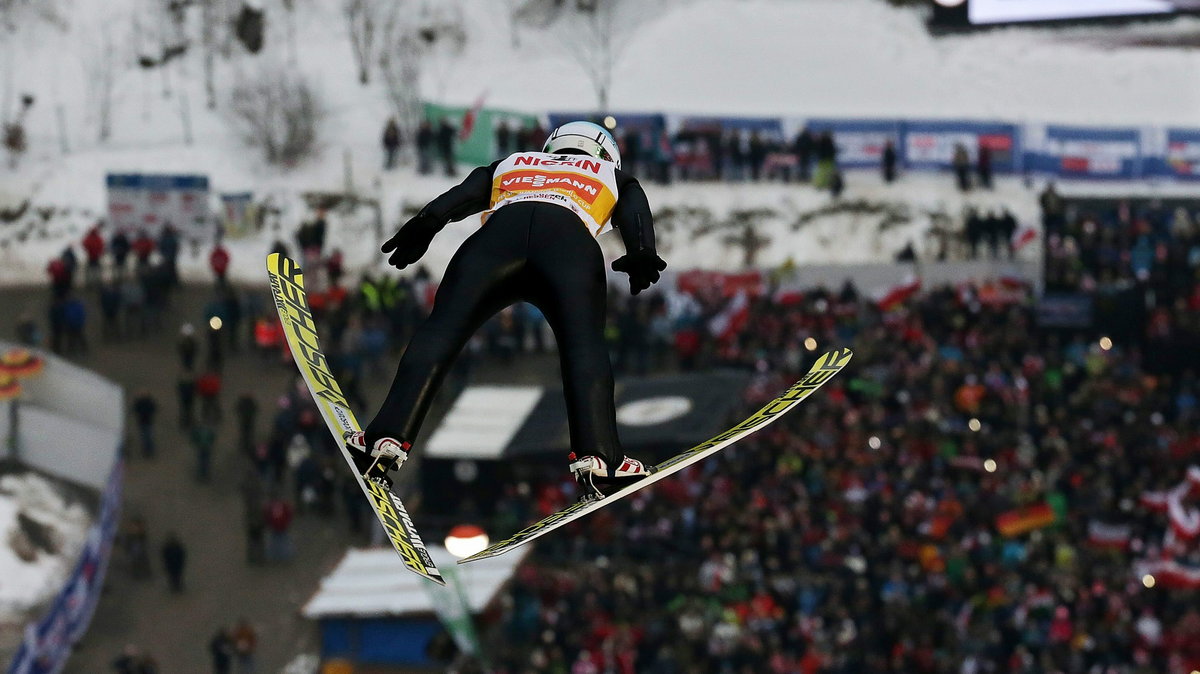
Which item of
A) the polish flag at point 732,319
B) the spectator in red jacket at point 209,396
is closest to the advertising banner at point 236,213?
the spectator in red jacket at point 209,396

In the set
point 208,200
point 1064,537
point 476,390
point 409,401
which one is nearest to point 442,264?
point 208,200

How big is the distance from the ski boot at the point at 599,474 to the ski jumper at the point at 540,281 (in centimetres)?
5

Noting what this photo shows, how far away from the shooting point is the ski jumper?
28.2 feet

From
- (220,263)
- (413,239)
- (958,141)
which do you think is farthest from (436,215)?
(958,141)

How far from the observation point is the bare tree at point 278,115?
39.9 meters

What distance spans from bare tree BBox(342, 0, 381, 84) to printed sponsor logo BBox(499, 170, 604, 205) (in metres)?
34.8

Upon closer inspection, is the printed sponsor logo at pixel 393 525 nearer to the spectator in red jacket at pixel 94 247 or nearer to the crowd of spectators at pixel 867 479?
the crowd of spectators at pixel 867 479

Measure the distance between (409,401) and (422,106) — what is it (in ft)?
111

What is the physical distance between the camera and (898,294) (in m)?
27.6

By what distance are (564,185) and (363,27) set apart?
35896 mm

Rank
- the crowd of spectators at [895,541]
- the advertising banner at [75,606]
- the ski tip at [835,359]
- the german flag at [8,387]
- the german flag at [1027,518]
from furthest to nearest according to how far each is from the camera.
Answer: the german flag at [8,387] → the german flag at [1027,518] → the advertising banner at [75,606] → the crowd of spectators at [895,541] → the ski tip at [835,359]

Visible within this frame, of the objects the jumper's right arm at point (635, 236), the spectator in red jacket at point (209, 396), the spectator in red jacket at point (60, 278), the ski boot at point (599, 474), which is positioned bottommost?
the spectator in red jacket at point (209, 396)

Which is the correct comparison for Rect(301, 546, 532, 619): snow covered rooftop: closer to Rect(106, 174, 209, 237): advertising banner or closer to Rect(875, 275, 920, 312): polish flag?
Rect(875, 275, 920, 312): polish flag

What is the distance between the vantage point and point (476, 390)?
81.6 feet
